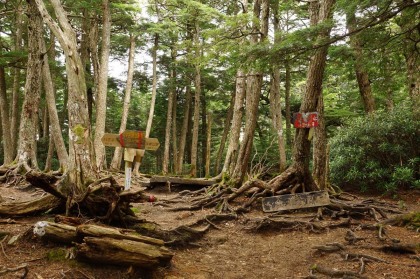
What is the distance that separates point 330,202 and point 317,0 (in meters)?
5.91

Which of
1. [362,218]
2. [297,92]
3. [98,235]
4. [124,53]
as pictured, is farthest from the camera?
[297,92]

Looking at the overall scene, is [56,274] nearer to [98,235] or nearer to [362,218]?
[98,235]

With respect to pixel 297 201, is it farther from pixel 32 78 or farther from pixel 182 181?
pixel 32 78

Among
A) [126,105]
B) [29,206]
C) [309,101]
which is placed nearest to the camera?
[29,206]

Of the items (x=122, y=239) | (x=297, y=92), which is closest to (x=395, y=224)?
(x=122, y=239)

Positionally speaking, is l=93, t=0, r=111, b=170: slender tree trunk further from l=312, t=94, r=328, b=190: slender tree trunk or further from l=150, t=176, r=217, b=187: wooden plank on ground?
l=312, t=94, r=328, b=190: slender tree trunk

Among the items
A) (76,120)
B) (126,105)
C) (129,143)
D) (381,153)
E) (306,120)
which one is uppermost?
(126,105)

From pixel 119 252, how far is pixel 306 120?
18.1 feet

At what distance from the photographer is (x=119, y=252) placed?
3.93 metres

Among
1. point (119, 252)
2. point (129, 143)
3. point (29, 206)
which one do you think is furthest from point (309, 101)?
point (29, 206)

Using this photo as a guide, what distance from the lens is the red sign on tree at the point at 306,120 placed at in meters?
7.63

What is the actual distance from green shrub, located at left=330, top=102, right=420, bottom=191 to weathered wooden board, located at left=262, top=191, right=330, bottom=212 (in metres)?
3.91

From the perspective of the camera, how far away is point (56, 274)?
360cm

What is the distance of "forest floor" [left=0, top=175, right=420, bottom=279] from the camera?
3854 millimetres
